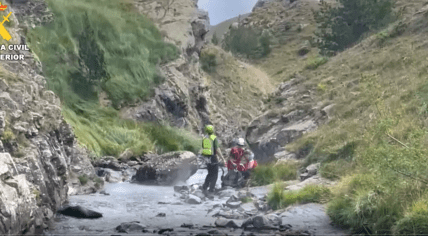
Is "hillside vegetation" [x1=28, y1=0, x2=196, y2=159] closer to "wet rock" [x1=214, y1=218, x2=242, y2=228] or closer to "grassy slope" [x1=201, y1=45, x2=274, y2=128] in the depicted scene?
"grassy slope" [x1=201, y1=45, x2=274, y2=128]

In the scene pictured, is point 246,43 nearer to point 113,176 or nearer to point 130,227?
point 113,176

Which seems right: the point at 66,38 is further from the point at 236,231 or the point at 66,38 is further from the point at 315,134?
the point at 236,231

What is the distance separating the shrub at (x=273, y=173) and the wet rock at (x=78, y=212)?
4509 mm

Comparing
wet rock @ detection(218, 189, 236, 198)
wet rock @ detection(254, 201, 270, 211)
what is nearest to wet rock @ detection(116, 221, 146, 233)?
wet rock @ detection(254, 201, 270, 211)

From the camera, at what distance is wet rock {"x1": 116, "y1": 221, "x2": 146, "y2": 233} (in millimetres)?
7484

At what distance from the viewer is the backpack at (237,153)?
12.0 meters

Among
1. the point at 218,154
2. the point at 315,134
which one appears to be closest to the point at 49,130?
the point at 218,154

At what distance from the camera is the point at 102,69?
2202 centimetres

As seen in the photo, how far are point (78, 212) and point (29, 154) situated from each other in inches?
61.2

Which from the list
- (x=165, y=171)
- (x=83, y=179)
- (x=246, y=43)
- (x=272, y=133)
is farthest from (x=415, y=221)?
(x=246, y=43)

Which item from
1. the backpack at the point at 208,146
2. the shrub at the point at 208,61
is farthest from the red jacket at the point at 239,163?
the shrub at the point at 208,61

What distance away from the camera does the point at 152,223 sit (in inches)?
323

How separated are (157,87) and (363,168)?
1700 centimetres

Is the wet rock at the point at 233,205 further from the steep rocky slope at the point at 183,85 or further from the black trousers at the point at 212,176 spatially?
the steep rocky slope at the point at 183,85
